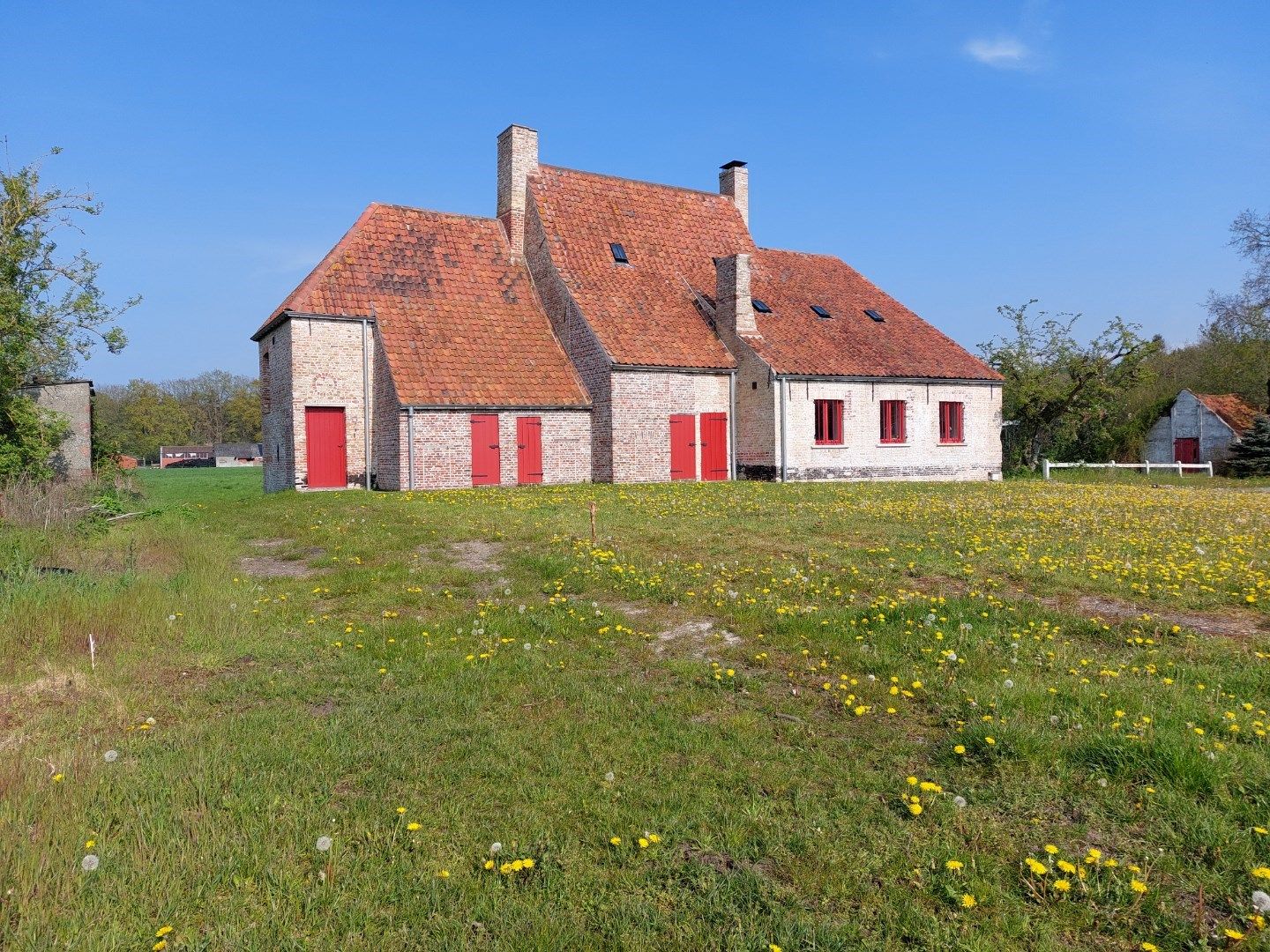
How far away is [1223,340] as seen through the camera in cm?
4516

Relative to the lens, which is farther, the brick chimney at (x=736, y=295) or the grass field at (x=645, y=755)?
the brick chimney at (x=736, y=295)

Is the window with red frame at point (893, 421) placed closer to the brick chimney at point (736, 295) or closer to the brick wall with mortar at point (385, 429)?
the brick chimney at point (736, 295)

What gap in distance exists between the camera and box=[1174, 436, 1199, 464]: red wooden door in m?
41.2

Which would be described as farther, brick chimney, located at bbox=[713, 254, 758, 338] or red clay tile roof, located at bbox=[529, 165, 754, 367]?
brick chimney, located at bbox=[713, 254, 758, 338]

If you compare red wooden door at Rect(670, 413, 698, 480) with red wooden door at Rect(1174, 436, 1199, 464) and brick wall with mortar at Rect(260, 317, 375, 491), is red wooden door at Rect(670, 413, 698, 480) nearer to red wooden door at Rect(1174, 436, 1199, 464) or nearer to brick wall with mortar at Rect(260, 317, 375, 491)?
brick wall with mortar at Rect(260, 317, 375, 491)

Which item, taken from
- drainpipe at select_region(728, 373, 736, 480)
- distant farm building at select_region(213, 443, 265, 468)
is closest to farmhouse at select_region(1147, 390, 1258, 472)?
drainpipe at select_region(728, 373, 736, 480)

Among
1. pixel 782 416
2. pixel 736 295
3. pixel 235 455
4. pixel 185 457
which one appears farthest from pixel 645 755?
pixel 185 457

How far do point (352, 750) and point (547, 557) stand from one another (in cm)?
576

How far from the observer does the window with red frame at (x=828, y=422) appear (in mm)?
25984

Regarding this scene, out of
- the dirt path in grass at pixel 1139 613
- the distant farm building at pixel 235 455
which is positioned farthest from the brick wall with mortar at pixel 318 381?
the distant farm building at pixel 235 455

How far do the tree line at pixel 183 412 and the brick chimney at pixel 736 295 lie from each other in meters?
77.4

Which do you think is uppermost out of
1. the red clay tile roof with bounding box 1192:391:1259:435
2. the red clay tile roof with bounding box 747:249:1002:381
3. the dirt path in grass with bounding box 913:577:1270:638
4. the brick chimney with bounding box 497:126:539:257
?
the brick chimney with bounding box 497:126:539:257

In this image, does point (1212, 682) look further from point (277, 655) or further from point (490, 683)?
point (277, 655)

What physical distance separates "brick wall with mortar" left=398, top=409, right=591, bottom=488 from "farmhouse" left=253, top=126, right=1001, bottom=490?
0.05m
